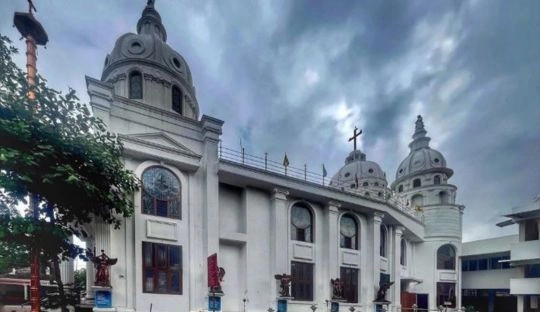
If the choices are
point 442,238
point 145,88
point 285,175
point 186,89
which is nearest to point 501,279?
point 442,238

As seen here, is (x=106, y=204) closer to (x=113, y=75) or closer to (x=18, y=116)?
(x=18, y=116)

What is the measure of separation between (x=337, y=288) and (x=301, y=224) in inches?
165

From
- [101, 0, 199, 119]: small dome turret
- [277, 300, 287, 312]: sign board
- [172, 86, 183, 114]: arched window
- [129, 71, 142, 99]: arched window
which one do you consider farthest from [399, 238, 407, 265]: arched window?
[129, 71, 142, 99]: arched window

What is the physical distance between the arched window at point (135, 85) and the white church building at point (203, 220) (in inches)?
2.2

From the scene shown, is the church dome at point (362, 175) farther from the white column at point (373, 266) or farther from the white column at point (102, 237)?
the white column at point (102, 237)

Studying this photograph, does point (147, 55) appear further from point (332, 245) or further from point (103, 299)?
point (332, 245)

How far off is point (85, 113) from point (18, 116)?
190 centimetres

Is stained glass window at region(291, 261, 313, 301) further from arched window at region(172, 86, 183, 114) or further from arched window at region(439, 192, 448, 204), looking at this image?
arched window at region(439, 192, 448, 204)

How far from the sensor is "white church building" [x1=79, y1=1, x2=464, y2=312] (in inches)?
567

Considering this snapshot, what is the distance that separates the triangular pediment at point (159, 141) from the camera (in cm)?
1469

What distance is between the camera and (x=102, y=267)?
12.6 m

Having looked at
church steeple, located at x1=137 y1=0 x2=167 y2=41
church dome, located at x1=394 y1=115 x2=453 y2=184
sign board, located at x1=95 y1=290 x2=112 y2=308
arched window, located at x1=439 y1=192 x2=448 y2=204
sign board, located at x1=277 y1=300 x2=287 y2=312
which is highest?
church steeple, located at x1=137 y1=0 x2=167 y2=41

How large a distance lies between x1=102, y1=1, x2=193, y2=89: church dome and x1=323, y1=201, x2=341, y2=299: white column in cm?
1193

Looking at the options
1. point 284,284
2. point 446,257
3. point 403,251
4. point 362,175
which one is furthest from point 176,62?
point 362,175
